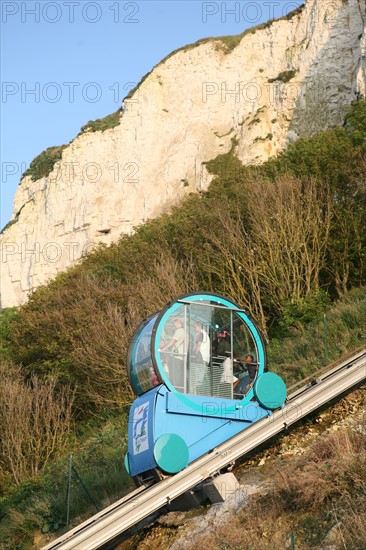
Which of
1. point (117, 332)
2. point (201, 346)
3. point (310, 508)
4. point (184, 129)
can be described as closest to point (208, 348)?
point (201, 346)

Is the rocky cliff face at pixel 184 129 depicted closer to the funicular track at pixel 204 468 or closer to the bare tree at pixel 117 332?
the bare tree at pixel 117 332

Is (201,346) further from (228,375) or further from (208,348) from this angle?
(228,375)

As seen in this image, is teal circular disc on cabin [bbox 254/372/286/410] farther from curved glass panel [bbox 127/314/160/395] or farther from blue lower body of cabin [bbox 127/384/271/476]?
curved glass panel [bbox 127/314/160/395]

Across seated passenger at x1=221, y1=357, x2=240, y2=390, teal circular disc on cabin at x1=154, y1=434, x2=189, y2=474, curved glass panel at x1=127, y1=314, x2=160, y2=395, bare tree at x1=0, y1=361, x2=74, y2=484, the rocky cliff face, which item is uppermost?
the rocky cliff face

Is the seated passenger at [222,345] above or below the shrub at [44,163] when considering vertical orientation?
below

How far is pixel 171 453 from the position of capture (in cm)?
1380

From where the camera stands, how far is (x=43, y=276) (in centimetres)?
6681

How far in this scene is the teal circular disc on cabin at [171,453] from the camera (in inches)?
540

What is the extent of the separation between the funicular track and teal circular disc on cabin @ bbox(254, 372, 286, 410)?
21 cm

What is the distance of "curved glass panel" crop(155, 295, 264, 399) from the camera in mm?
14945

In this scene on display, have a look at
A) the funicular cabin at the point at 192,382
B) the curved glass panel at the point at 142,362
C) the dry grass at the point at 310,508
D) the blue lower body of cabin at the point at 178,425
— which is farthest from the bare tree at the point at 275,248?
the dry grass at the point at 310,508

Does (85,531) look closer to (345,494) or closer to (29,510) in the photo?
(345,494)

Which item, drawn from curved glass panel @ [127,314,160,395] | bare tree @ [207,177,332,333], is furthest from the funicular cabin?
bare tree @ [207,177,332,333]

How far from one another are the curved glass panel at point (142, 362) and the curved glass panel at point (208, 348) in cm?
26
